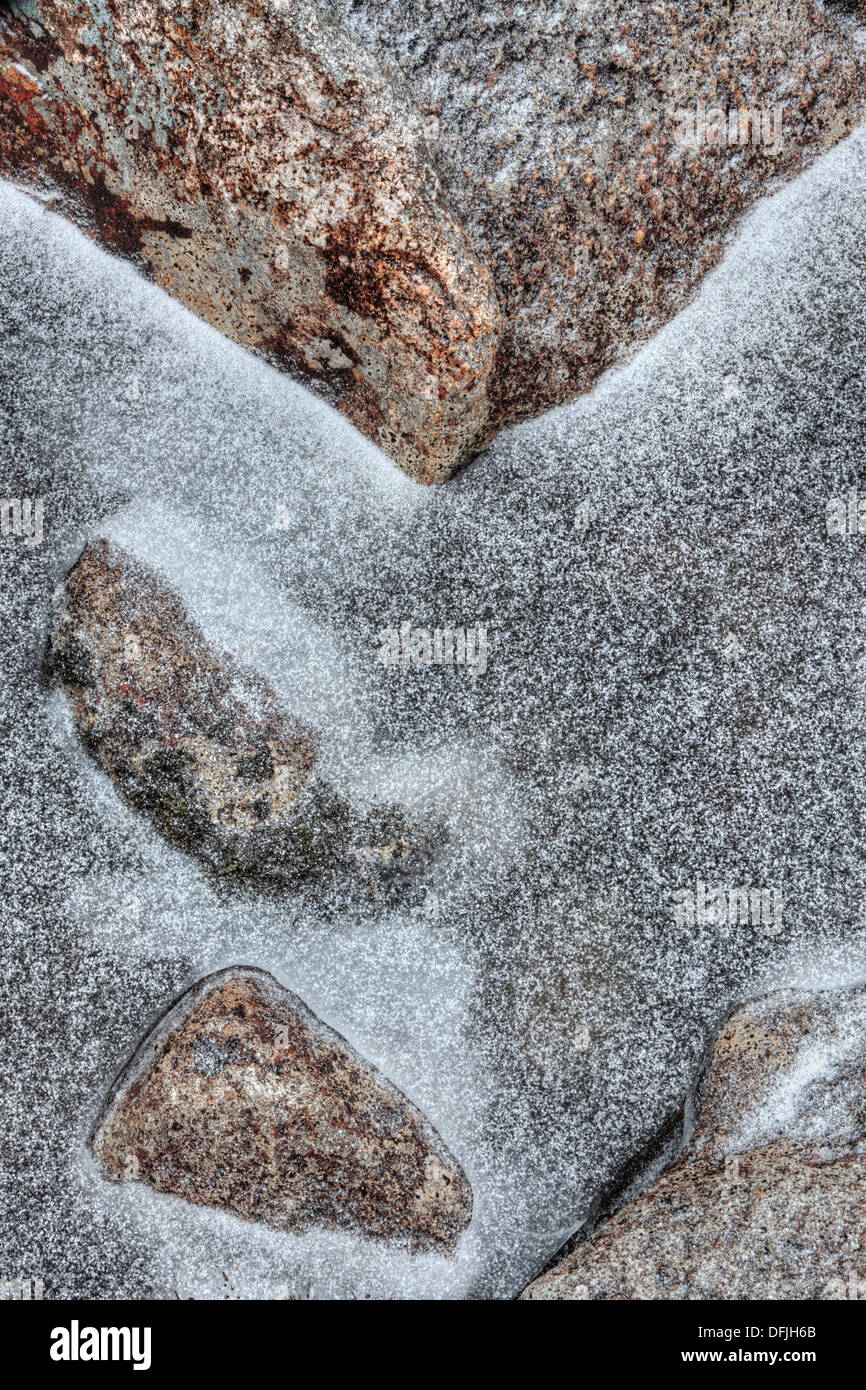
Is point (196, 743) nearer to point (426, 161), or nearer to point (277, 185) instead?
point (277, 185)

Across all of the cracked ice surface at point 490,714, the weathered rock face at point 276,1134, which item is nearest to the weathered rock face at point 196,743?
the cracked ice surface at point 490,714

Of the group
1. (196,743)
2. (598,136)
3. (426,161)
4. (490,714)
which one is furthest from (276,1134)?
(598,136)

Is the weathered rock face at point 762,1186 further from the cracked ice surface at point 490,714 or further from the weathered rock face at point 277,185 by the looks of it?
the weathered rock face at point 277,185

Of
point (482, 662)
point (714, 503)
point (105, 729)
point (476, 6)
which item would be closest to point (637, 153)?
point (476, 6)

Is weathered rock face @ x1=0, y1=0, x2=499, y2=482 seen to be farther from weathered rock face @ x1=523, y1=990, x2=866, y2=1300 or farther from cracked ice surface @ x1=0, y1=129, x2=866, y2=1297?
weathered rock face @ x1=523, y1=990, x2=866, y2=1300
